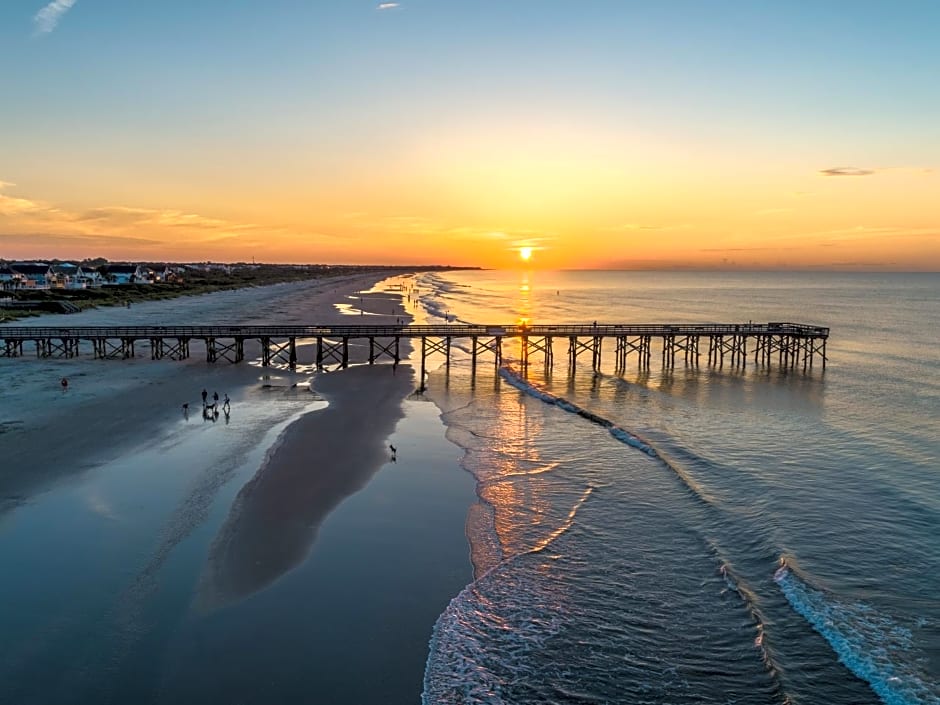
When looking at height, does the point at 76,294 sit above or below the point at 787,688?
above

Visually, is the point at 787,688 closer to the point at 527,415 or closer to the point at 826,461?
the point at 826,461

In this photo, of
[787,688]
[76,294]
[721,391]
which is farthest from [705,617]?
[76,294]

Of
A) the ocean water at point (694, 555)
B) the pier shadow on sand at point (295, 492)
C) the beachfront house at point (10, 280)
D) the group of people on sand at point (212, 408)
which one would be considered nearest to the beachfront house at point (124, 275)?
the beachfront house at point (10, 280)

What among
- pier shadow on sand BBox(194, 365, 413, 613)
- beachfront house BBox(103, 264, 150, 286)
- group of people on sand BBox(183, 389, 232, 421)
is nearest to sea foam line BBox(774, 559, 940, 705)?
pier shadow on sand BBox(194, 365, 413, 613)

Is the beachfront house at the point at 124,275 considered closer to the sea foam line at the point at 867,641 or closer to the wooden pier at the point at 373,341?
the wooden pier at the point at 373,341

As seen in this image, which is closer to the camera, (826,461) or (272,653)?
(272,653)

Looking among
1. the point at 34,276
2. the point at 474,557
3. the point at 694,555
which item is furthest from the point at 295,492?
the point at 34,276

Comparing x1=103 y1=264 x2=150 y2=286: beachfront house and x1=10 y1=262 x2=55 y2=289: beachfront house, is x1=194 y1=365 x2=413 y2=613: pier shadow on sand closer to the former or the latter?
x1=10 y1=262 x2=55 y2=289: beachfront house
